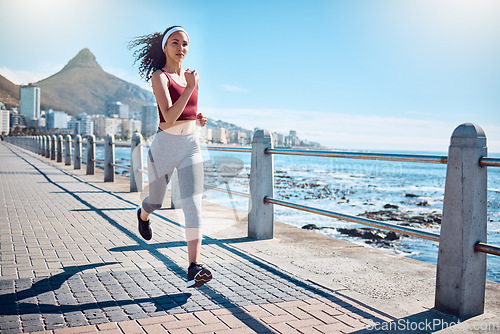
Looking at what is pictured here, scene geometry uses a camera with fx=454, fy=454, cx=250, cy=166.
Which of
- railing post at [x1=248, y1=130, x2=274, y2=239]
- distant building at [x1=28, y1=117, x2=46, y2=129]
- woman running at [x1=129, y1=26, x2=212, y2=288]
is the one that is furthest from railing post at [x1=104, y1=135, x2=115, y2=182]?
distant building at [x1=28, y1=117, x2=46, y2=129]

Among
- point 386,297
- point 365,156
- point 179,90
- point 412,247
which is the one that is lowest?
point 412,247

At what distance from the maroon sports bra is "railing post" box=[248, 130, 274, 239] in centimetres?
→ 201

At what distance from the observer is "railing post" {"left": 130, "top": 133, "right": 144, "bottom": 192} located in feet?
32.0

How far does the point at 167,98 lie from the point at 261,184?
2.40 metres

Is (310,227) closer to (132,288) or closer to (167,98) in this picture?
(132,288)

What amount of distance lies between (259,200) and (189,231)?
206 centimetres

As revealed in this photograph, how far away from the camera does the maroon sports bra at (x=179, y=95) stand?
3406 millimetres

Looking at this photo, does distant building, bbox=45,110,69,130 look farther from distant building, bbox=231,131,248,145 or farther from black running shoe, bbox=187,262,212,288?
black running shoe, bbox=187,262,212,288

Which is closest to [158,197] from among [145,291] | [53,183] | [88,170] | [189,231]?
[189,231]

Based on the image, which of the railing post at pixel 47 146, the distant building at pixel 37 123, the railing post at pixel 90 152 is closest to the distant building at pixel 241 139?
the railing post at pixel 90 152

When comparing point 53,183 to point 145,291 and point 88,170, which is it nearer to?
point 88,170

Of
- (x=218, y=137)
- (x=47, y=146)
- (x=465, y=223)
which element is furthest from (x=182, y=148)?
(x=47, y=146)

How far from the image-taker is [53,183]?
11.9m

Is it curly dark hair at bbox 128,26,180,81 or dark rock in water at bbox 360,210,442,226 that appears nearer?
curly dark hair at bbox 128,26,180,81
